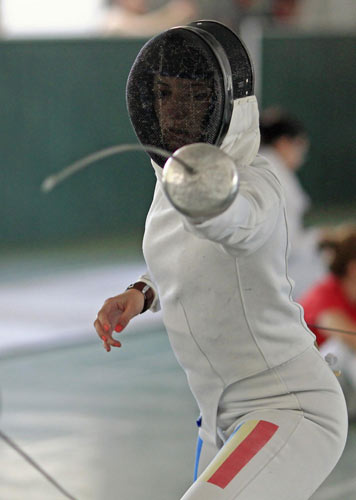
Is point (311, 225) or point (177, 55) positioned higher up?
point (177, 55)

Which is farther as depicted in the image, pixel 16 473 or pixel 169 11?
pixel 169 11

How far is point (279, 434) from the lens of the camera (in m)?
1.37

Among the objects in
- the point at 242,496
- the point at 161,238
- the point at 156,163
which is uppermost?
the point at 156,163

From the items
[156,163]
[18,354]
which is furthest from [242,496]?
[18,354]

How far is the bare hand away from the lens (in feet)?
4.82

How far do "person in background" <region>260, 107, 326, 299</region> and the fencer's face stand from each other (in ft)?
10.0

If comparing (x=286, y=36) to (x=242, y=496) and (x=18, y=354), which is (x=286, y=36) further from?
(x=242, y=496)

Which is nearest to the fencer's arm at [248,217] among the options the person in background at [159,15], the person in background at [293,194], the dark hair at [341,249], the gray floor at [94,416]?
the gray floor at [94,416]

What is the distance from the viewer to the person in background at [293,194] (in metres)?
4.57

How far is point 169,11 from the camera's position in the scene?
7.87m

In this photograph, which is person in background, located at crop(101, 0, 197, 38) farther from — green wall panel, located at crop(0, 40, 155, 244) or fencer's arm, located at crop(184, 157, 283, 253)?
fencer's arm, located at crop(184, 157, 283, 253)

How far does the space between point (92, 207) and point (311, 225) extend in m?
1.64

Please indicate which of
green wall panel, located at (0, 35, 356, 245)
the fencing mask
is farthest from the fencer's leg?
green wall panel, located at (0, 35, 356, 245)

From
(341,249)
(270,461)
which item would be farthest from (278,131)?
(270,461)
